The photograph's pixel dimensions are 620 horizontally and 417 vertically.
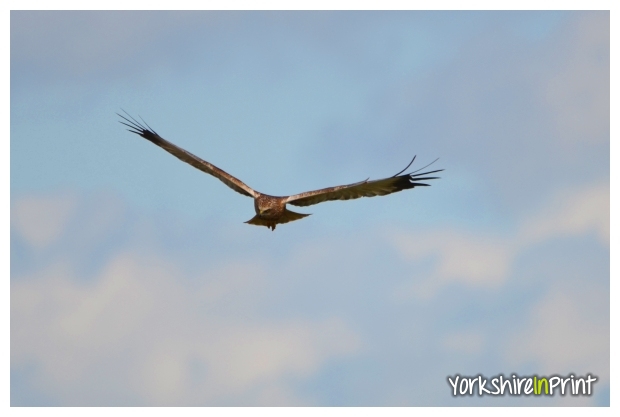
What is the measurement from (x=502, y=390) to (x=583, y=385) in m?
1.36

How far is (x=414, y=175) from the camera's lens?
21.1 meters

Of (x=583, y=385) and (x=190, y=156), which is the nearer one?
(x=583, y=385)

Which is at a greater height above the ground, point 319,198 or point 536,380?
point 319,198

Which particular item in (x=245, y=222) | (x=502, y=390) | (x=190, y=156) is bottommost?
(x=502, y=390)

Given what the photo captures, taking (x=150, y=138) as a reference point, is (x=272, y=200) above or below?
below

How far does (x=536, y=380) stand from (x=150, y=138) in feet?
27.8

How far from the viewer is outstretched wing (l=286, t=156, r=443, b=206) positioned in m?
20.9

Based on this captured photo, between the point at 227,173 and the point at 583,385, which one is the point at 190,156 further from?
the point at 583,385

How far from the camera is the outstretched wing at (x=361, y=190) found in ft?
68.5

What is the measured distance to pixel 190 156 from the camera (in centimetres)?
2198

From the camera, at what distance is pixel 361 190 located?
70.2ft
